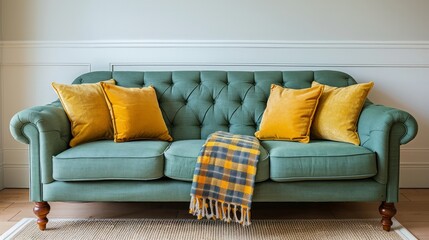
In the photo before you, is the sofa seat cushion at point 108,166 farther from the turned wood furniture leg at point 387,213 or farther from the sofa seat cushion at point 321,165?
the turned wood furniture leg at point 387,213

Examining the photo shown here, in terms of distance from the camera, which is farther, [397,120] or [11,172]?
[11,172]

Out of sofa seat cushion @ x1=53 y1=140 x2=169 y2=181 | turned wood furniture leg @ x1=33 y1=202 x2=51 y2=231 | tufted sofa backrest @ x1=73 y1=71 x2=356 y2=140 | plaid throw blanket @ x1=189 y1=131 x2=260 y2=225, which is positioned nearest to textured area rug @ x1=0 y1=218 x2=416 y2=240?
turned wood furniture leg @ x1=33 y1=202 x2=51 y2=231

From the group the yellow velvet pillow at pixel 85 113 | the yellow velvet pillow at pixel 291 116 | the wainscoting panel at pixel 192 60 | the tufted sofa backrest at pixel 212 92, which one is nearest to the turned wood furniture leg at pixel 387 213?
the yellow velvet pillow at pixel 291 116

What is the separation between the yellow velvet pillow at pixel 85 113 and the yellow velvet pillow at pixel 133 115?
5 cm

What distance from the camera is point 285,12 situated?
271 cm

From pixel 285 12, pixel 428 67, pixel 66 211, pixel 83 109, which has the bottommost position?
pixel 66 211

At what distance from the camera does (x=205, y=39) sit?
2721 millimetres

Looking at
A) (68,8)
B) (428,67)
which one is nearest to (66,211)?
(68,8)

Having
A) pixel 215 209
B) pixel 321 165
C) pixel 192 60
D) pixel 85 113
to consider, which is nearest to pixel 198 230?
pixel 215 209

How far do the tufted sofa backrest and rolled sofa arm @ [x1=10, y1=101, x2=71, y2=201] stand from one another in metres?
0.62

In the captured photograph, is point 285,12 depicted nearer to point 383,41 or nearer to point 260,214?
point 383,41

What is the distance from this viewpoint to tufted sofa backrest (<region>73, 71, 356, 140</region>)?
7.89 ft

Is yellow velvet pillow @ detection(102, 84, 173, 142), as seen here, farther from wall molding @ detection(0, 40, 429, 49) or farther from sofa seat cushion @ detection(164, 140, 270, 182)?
wall molding @ detection(0, 40, 429, 49)

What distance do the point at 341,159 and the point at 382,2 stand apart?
143 cm
